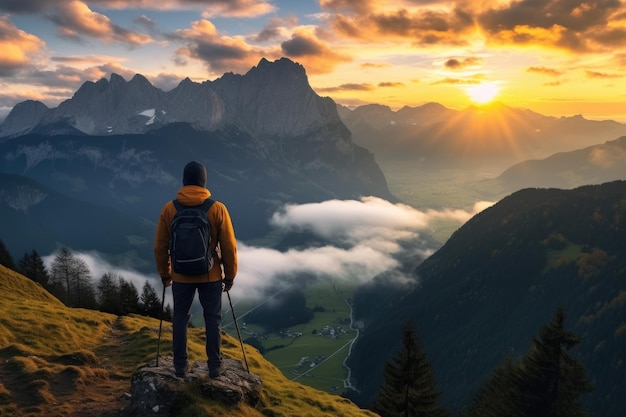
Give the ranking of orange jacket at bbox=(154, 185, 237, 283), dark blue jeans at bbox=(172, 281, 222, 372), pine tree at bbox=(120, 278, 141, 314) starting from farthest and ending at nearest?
pine tree at bbox=(120, 278, 141, 314)
dark blue jeans at bbox=(172, 281, 222, 372)
orange jacket at bbox=(154, 185, 237, 283)

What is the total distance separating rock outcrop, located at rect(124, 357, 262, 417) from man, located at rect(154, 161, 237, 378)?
2.24 ft

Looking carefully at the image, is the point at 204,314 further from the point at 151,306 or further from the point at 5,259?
the point at 5,259

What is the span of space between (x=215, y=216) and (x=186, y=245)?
140cm

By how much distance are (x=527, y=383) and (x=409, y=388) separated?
10.5 metres

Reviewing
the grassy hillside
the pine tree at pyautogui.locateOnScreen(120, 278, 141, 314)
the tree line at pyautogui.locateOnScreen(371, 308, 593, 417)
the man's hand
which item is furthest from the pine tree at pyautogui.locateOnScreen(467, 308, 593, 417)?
the pine tree at pyautogui.locateOnScreen(120, 278, 141, 314)

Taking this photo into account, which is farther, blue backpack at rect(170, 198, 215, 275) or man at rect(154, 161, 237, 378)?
man at rect(154, 161, 237, 378)

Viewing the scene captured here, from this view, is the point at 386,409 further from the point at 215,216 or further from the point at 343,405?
the point at 215,216

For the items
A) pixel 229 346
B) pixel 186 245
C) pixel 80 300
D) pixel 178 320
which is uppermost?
pixel 186 245

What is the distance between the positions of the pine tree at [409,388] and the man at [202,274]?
2983cm

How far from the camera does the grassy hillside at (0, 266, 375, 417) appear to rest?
1609 centimetres

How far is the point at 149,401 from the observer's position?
49.2 ft

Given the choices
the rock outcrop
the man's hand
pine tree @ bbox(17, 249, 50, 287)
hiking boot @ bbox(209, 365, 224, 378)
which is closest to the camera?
the rock outcrop

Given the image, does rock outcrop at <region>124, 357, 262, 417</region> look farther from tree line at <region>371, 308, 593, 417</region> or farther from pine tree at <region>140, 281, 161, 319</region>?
pine tree at <region>140, 281, 161, 319</region>

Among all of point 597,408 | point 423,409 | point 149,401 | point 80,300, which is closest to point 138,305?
point 80,300
